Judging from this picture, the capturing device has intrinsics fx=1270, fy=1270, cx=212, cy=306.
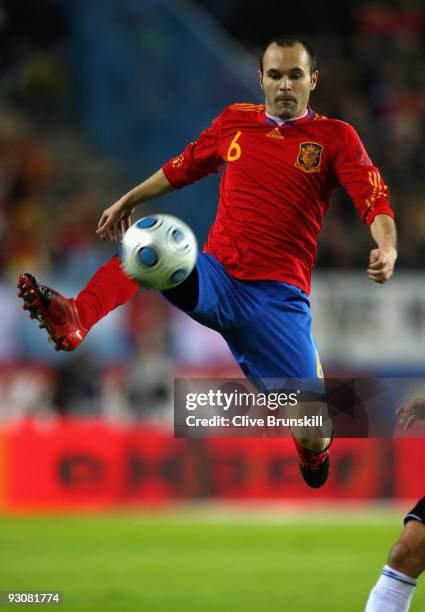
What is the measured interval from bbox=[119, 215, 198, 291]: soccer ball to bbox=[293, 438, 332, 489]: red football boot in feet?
5.10

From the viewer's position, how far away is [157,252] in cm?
604

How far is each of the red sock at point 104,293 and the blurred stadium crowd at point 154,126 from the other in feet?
30.7

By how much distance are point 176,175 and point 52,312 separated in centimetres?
137

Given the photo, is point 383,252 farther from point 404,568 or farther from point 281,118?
point 404,568

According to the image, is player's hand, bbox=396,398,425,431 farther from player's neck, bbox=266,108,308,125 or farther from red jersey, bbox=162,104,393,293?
player's neck, bbox=266,108,308,125

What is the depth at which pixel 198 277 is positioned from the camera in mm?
6480

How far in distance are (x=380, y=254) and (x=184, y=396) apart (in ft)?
8.97

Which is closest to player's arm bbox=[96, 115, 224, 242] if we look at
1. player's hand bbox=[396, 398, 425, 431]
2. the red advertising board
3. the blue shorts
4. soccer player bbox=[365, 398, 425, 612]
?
the blue shorts

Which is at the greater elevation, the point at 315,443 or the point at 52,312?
the point at 52,312

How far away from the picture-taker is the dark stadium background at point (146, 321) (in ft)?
51.7

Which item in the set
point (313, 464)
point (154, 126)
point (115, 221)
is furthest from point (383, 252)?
point (154, 126)

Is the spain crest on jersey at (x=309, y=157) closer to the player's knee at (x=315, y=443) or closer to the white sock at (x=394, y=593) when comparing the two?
the player's knee at (x=315, y=443)

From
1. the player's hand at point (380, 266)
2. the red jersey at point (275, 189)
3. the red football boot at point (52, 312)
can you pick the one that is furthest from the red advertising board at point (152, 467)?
the player's hand at point (380, 266)

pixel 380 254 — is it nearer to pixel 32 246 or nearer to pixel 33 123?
pixel 32 246
